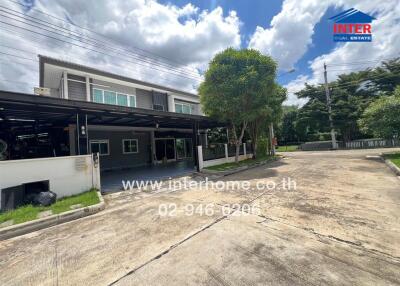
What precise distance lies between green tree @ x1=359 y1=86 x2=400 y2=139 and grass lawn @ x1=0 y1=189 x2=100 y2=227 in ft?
53.5

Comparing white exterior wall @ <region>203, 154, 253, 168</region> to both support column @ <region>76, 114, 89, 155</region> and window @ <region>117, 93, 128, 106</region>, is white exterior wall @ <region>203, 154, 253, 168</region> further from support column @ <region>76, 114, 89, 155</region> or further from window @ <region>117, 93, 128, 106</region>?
window @ <region>117, 93, 128, 106</region>

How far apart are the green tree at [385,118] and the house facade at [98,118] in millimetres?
10532

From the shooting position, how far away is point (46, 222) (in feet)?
16.6

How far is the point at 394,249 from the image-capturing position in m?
3.11

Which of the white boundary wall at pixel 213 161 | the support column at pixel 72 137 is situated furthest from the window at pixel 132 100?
the white boundary wall at pixel 213 161

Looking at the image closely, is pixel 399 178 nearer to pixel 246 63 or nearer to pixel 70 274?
pixel 246 63

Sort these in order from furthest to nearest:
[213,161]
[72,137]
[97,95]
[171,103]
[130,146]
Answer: [171,103] < [130,146] < [213,161] < [97,95] < [72,137]

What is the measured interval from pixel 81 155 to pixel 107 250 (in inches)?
205

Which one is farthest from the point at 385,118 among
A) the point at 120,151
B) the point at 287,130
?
the point at 287,130

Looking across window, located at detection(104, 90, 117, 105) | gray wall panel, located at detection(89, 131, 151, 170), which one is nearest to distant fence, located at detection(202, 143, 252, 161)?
gray wall panel, located at detection(89, 131, 151, 170)

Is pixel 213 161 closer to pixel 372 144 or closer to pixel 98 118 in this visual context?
pixel 98 118

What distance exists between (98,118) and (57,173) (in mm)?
4095

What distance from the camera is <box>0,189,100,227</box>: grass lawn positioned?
5.13 m

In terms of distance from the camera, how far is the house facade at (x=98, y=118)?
8156 millimetres
